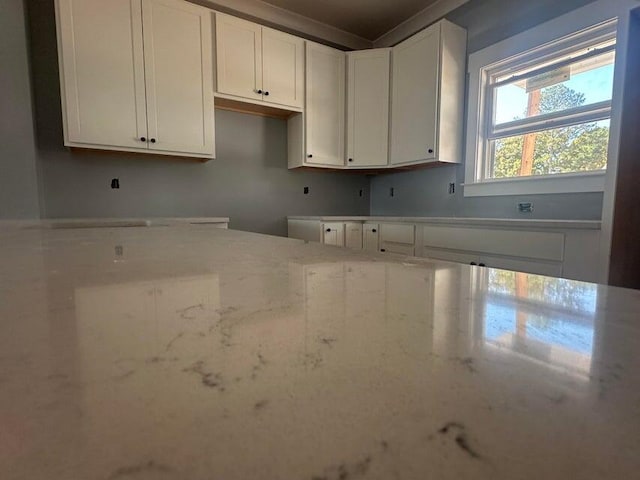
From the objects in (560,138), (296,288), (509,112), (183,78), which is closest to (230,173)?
(183,78)

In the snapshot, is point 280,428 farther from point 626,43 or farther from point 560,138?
point 560,138

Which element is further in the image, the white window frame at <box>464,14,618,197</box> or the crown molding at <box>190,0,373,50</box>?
the crown molding at <box>190,0,373,50</box>

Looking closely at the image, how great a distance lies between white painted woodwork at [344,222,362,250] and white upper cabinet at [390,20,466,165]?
751 millimetres

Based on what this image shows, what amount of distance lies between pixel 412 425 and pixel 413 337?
0.11 m

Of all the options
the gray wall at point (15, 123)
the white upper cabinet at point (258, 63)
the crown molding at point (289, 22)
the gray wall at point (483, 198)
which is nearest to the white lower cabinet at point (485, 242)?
the gray wall at point (483, 198)

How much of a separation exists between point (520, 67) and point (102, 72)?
296cm

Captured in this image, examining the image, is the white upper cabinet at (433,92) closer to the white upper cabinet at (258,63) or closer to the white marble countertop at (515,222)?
the white marble countertop at (515,222)

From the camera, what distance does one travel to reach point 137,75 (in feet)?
7.98

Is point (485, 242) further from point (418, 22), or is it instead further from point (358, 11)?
point (358, 11)

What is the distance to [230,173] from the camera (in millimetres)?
3154

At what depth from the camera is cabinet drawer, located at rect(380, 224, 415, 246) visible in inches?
102

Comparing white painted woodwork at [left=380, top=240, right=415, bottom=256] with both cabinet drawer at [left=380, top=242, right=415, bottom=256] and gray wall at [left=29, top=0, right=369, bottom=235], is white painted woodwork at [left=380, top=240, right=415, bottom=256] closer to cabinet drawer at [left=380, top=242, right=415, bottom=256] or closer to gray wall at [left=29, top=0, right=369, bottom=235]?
cabinet drawer at [left=380, top=242, right=415, bottom=256]

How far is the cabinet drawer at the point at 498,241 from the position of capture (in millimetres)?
1773

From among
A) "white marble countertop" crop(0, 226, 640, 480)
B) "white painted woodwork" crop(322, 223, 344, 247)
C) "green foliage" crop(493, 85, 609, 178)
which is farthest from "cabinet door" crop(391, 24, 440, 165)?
"white marble countertop" crop(0, 226, 640, 480)
